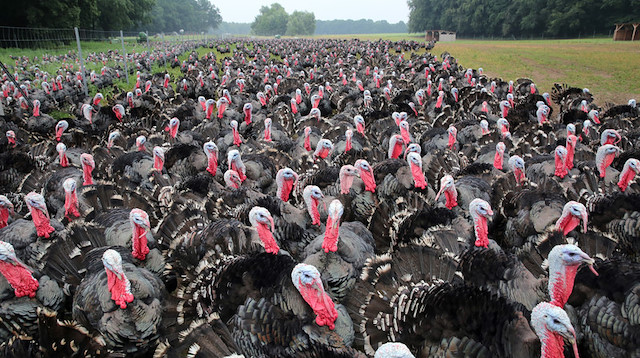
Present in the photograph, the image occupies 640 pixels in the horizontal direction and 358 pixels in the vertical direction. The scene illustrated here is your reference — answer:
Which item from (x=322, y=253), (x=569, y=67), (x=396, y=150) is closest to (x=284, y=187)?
(x=322, y=253)

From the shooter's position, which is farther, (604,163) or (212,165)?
(212,165)

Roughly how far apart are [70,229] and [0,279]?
0.83m

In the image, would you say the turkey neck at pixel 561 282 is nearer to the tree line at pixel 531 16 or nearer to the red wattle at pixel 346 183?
the red wattle at pixel 346 183

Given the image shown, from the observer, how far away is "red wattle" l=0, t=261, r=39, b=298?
3.22 meters

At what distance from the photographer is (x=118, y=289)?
3.20 m

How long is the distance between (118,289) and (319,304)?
1.63m

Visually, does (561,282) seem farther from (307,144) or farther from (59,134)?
(59,134)

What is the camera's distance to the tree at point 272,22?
117 meters

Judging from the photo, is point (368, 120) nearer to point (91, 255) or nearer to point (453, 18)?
point (91, 255)

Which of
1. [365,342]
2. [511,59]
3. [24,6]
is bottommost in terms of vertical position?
Result: [365,342]

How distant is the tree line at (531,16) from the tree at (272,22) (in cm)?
5731

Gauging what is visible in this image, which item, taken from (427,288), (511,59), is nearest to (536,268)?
(427,288)

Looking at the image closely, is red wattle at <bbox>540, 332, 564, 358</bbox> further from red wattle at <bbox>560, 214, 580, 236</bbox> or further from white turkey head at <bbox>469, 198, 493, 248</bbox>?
red wattle at <bbox>560, 214, 580, 236</bbox>

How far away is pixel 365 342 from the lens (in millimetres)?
3086
